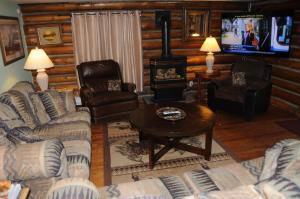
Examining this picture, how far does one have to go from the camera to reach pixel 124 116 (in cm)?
470

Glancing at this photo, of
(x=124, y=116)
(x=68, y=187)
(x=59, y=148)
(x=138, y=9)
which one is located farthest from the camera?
(x=138, y=9)

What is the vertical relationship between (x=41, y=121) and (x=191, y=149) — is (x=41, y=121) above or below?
above

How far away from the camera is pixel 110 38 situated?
5.52 m

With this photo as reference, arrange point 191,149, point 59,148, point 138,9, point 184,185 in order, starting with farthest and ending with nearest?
point 138,9
point 191,149
point 59,148
point 184,185

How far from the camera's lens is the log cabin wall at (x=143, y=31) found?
205 inches

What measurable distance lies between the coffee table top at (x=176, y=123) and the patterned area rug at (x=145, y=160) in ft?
1.62

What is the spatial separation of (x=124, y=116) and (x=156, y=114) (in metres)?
1.38

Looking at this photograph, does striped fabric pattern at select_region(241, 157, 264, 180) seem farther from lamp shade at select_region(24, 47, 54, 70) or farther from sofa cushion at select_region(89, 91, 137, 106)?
lamp shade at select_region(24, 47, 54, 70)

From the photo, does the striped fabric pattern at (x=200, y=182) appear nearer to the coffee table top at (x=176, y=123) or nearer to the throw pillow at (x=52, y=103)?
the coffee table top at (x=176, y=123)

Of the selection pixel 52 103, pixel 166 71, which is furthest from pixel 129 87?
pixel 52 103

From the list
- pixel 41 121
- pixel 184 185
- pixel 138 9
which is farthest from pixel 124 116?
pixel 184 185

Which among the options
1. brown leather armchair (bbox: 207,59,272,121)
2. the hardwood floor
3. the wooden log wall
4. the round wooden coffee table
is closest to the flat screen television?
the wooden log wall

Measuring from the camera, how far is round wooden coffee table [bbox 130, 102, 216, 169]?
2908mm

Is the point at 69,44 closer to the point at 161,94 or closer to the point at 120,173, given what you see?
the point at 161,94
